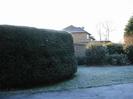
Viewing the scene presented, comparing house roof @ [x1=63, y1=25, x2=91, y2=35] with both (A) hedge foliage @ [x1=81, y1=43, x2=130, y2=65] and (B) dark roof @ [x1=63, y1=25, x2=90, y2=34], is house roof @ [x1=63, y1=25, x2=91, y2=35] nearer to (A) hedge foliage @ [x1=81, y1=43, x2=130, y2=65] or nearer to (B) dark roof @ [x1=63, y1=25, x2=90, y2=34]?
A: (B) dark roof @ [x1=63, y1=25, x2=90, y2=34]

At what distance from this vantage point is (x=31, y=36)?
10141mm

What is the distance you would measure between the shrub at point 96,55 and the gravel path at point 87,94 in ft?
37.0

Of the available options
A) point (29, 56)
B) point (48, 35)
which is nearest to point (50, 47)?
point (48, 35)

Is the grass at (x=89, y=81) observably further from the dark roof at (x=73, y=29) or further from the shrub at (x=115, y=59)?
the dark roof at (x=73, y=29)

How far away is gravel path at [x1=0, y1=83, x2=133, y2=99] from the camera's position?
819 centimetres

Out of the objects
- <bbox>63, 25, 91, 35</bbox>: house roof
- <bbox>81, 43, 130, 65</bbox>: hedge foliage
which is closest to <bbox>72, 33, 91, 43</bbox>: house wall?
<bbox>63, 25, 91, 35</bbox>: house roof

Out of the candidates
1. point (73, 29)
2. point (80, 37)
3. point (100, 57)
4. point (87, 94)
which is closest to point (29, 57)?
point (87, 94)

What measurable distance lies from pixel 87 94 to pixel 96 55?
40.5ft

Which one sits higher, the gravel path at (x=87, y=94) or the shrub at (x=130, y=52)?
the shrub at (x=130, y=52)

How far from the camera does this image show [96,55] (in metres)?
20.8

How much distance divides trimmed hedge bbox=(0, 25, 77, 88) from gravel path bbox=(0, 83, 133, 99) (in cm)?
121

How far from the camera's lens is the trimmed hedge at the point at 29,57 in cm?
951

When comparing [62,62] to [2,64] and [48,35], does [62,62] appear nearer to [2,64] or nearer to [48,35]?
[48,35]

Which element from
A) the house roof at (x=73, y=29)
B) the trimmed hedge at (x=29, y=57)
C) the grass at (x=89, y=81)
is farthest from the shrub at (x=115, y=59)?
the house roof at (x=73, y=29)
